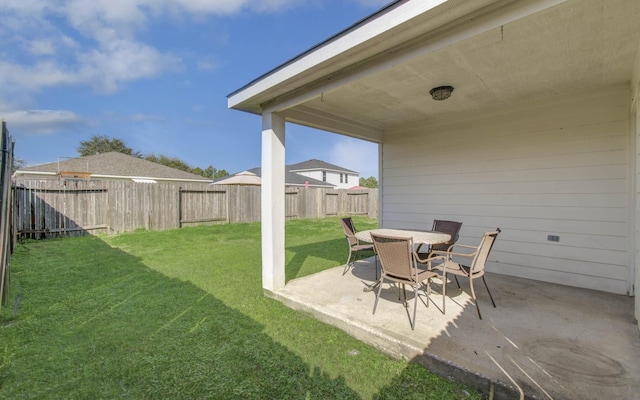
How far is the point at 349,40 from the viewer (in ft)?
7.71

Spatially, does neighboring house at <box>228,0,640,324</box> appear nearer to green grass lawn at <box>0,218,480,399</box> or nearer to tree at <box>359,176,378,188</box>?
green grass lawn at <box>0,218,480,399</box>

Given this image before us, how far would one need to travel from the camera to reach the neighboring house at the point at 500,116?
2166 mm

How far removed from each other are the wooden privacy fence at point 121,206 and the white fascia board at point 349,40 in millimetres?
7989

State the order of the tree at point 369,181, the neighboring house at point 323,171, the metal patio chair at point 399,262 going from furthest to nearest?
the tree at point 369,181, the neighboring house at point 323,171, the metal patio chair at point 399,262

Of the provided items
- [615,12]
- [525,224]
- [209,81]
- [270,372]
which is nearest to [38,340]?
[270,372]

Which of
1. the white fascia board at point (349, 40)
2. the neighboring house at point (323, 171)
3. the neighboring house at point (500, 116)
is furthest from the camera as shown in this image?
Result: the neighboring house at point (323, 171)

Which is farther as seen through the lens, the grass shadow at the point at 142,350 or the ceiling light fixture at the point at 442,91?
the ceiling light fixture at the point at 442,91

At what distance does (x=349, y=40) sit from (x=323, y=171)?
2802 centimetres

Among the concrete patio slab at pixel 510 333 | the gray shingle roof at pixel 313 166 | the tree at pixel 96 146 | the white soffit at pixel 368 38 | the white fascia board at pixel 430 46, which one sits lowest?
the concrete patio slab at pixel 510 333

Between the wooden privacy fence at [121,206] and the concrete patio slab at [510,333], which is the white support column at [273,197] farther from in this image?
the wooden privacy fence at [121,206]

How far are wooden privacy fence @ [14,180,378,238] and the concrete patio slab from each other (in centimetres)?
791

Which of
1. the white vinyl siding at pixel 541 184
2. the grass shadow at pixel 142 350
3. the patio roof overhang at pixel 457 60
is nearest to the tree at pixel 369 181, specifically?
the white vinyl siding at pixel 541 184

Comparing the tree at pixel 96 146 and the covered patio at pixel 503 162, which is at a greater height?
the tree at pixel 96 146

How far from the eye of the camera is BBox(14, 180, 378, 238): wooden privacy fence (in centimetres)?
780
